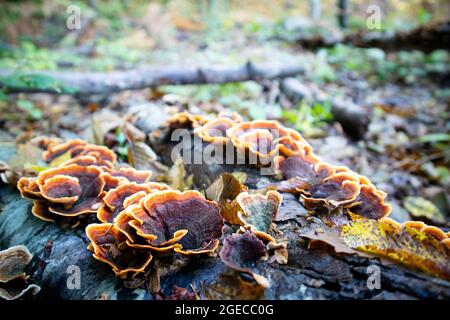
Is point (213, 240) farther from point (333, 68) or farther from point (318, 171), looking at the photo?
point (333, 68)

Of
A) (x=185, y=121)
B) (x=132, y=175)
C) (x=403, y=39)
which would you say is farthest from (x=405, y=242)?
(x=403, y=39)

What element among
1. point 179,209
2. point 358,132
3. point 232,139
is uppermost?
point 232,139

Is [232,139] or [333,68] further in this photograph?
[333,68]

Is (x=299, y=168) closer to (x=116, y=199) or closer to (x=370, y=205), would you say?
(x=370, y=205)

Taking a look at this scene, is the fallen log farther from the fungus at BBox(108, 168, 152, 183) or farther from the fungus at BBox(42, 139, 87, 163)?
the fungus at BBox(108, 168, 152, 183)

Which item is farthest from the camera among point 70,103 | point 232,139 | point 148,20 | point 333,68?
point 148,20

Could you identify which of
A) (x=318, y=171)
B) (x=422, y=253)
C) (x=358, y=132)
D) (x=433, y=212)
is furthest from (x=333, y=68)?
(x=422, y=253)
